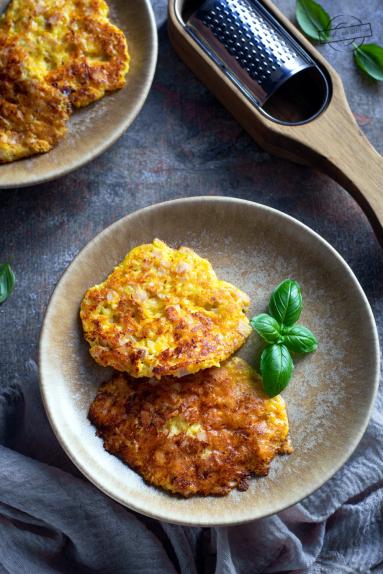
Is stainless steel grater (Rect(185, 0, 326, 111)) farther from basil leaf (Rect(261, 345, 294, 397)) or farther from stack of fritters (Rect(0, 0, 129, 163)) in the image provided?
basil leaf (Rect(261, 345, 294, 397))

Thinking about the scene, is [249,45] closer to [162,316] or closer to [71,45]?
[71,45]

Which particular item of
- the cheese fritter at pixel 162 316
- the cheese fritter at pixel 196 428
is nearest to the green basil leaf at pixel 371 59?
the cheese fritter at pixel 162 316

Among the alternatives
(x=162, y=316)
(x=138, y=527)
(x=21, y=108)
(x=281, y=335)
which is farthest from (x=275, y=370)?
(x=21, y=108)

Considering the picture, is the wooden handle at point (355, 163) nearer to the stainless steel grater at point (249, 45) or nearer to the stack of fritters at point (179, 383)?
the stainless steel grater at point (249, 45)

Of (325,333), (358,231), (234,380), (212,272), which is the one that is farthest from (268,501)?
(358,231)

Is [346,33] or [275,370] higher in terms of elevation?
[346,33]

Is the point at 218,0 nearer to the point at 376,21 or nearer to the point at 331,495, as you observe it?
the point at 376,21
